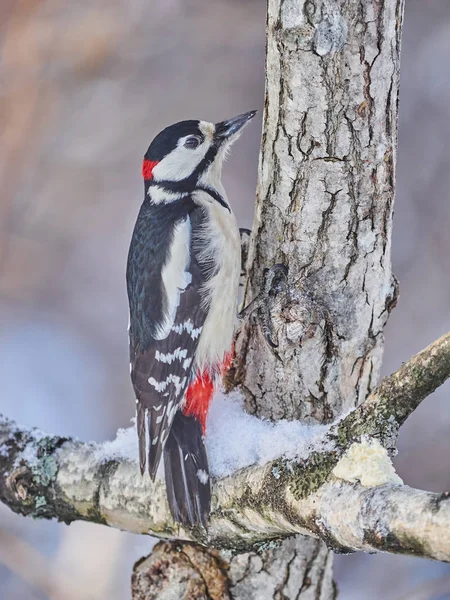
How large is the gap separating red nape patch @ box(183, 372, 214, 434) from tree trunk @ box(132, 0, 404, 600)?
0.32 ft

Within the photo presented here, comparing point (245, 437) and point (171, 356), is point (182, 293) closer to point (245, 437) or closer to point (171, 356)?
point (171, 356)

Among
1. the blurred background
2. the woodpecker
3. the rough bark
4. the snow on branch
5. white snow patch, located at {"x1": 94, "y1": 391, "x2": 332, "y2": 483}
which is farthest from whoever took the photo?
the blurred background

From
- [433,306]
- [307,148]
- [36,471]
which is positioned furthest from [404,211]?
[36,471]

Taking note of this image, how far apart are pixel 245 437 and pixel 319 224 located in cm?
60

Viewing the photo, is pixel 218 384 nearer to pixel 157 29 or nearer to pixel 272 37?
pixel 272 37

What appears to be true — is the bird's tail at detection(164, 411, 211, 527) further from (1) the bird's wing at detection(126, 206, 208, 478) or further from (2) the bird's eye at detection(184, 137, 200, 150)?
(2) the bird's eye at detection(184, 137, 200, 150)

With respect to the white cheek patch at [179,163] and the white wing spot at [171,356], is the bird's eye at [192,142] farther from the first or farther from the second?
the white wing spot at [171,356]

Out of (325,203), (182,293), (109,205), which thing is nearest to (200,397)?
(182,293)

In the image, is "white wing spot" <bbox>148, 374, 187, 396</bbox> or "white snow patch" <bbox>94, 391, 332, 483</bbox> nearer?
"white snow patch" <bbox>94, 391, 332, 483</bbox>

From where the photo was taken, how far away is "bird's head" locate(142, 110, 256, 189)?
238cm

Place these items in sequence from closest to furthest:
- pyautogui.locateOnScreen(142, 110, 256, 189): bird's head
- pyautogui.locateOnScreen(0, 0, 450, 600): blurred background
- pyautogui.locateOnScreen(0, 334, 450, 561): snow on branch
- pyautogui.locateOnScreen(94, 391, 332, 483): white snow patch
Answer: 1. pyautogui.locateOnScreen(0, 334, 450, 561): snow on branch
2. pyautogui.locateOnScreen(94, 391, 332, 483): white snow patch
3. pyautogui.locateOnScreen(142, 110, 256, 189): bird's head
4. pyautogui.locateOnScreen(0, 0, 450, 600): blurred background

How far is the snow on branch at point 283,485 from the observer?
4.54ft

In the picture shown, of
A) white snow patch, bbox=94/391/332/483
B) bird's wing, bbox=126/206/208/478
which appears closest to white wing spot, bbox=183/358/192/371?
bird's wing, bbox=126/206/208/478

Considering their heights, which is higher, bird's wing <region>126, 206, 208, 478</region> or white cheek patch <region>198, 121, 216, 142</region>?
white cheek patch <region>198, 121, 216, 142</region>
